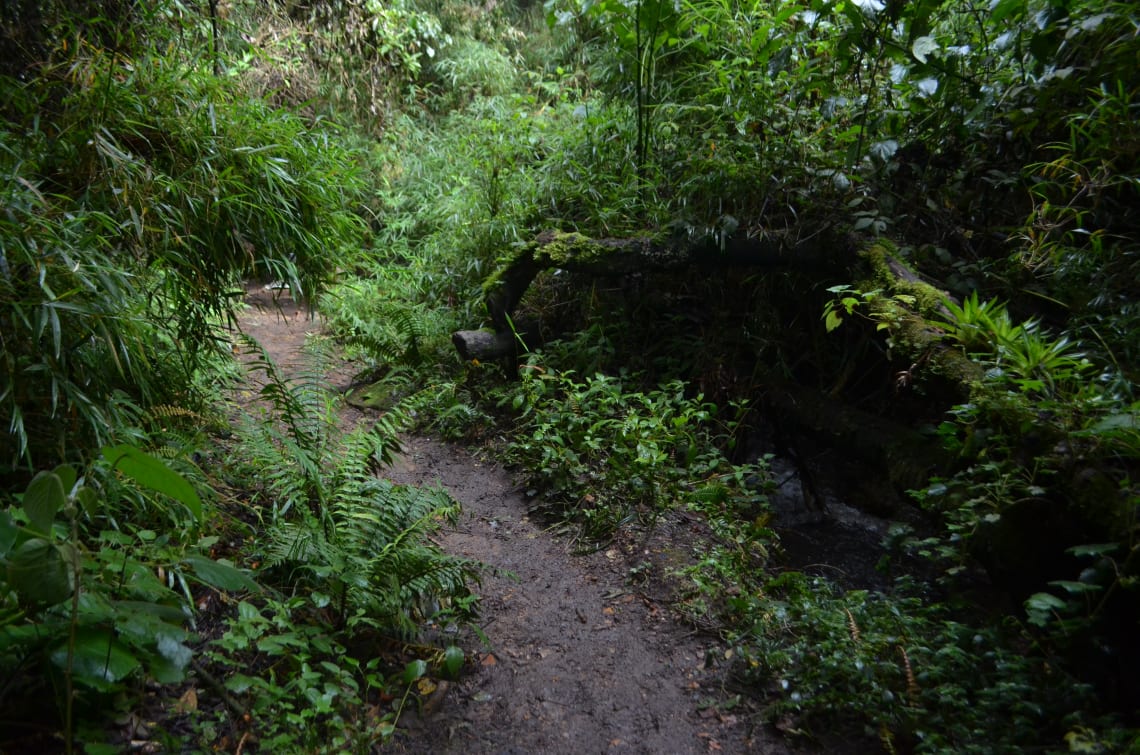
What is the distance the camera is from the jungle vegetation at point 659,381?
198cm

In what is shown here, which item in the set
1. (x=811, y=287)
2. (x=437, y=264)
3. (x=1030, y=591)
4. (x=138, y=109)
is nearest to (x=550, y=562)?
(x=1030, y=591)

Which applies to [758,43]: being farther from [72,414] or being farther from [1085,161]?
[72,414]

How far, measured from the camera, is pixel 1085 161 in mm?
3406

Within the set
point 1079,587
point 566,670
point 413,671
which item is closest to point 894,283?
point 1079,587

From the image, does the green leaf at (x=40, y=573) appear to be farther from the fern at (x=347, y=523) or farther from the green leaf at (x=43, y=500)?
the fern at (x=347, y=523)

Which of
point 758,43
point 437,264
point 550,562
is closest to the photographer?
point 550,562

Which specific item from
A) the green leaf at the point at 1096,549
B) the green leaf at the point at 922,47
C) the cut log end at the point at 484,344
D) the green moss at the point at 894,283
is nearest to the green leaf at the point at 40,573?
the green leaf at the point at 1096,549

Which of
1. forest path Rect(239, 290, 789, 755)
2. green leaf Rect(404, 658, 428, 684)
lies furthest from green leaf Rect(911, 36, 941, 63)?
green leaf Rect(404, 658, 428, 684)

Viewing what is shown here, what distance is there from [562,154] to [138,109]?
12.7ft

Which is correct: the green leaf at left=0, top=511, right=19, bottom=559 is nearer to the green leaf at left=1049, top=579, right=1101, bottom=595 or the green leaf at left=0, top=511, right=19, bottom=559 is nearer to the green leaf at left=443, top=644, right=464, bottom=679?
the green leaf at left=443, top=644, right=464, bottom=679

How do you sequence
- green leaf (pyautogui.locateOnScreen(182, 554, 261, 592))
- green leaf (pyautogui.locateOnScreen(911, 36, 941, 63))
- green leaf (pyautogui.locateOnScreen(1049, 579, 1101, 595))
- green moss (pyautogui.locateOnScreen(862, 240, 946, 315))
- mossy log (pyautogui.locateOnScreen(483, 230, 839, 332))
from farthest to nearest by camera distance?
mossy log (pyautogui.locateOnScreen(483, 230, 839, 332)) < green leaf (pyautogui.locateOnScreen(911, 36, 941, 63)) < green moss (pyautogui.locateOnScreen(862, 240, 946, 315)) < green leaf (pyautogui.locateOnScreen(1049, 579, 1101, 595)) < green leaf (pyautogui.locateOnScreen(182, 554, 261, 592))

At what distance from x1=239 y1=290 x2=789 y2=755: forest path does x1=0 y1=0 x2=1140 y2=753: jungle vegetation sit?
15cm

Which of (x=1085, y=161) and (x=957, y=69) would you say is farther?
(x=957, y=69)

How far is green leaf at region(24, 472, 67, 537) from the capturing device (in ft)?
4.92
